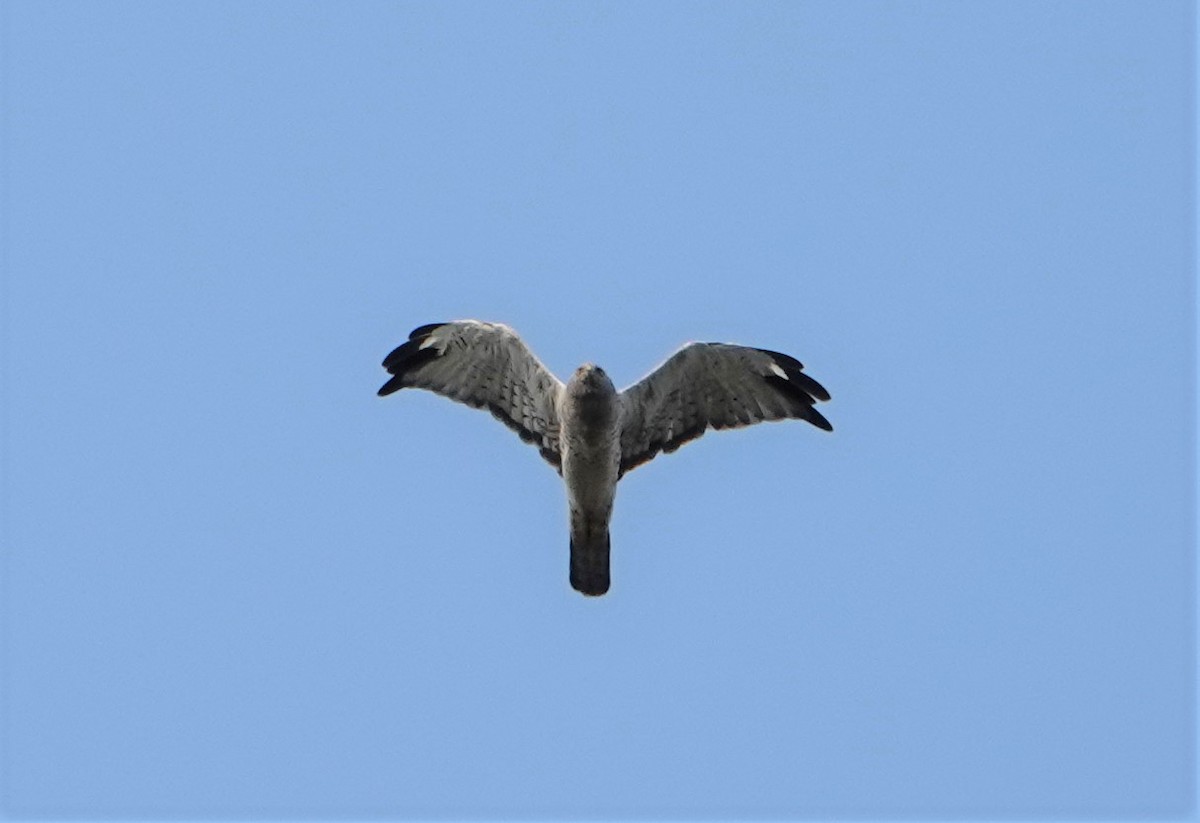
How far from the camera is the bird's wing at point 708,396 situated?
40.5ft

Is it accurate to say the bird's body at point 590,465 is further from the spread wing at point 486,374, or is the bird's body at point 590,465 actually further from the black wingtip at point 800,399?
the black wingtip at point 800,399

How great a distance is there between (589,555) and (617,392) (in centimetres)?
144

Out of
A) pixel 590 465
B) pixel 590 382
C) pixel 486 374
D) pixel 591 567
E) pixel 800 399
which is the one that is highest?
pixel 486 374

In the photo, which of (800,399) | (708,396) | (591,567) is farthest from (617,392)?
(800,399)

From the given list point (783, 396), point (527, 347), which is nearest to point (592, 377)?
point (527, 347)

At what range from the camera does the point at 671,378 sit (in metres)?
12.4

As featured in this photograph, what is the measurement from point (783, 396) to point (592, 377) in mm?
1957

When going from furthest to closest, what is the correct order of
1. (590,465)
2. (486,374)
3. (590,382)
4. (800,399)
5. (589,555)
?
1. (486,374)
2. (800,399)
3. (589,555)
4. (590,465)
5. (590,382)

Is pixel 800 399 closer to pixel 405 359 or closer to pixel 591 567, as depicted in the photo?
pixel 591 567

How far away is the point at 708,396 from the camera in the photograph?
12641 millimetres

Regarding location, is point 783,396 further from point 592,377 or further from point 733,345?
point 592,377

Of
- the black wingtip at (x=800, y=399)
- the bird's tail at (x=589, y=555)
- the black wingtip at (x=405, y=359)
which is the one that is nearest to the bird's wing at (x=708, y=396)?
the black wingtip at (x=800, y=399)

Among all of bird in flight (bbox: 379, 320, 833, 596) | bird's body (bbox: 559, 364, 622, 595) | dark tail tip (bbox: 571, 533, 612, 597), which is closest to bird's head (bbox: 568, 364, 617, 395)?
bird's body (bbox: 559, 364, 622, 595)

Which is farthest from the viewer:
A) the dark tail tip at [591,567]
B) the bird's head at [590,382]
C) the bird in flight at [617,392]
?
the dark tail tip at [591,567]
